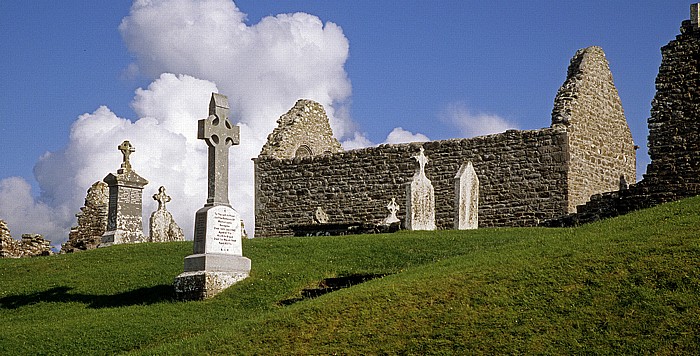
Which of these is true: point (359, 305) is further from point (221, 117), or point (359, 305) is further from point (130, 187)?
point (130, 187)

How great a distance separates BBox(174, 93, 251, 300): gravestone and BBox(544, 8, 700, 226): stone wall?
412 inches

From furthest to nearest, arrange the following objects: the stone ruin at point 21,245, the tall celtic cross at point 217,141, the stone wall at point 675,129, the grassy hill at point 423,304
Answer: the stone ruin at point 21,245, the stone wall at point 675,129, the tall celtic cross at point 217,141, the grassy hill at point 423,304

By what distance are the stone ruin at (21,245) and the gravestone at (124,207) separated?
6.21 meters

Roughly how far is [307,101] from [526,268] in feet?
80.4

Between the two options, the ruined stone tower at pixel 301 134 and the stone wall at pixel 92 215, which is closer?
the ruined stone tower at pixel 301 134

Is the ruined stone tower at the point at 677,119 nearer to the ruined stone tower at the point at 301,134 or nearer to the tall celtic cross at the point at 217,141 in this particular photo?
the tall celtic cross at the point at 217,141

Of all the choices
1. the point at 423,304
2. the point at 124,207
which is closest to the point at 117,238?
the point at 124,207

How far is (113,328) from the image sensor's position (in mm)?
15734

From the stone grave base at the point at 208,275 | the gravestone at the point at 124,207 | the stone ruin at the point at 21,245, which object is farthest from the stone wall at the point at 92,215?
the stone grave base at the point at 208,275

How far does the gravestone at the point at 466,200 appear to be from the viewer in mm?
24922

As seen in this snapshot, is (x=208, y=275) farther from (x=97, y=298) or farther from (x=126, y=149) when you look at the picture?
(x=126, y=149)

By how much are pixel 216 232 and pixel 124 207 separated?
1170 cm

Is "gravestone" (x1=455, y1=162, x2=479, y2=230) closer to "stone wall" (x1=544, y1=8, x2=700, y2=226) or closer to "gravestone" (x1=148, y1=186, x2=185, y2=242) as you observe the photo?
"stone wall" (x1=544, y1=8, x2=700, y2=226)

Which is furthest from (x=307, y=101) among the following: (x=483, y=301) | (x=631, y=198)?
(x=483, y=301)
